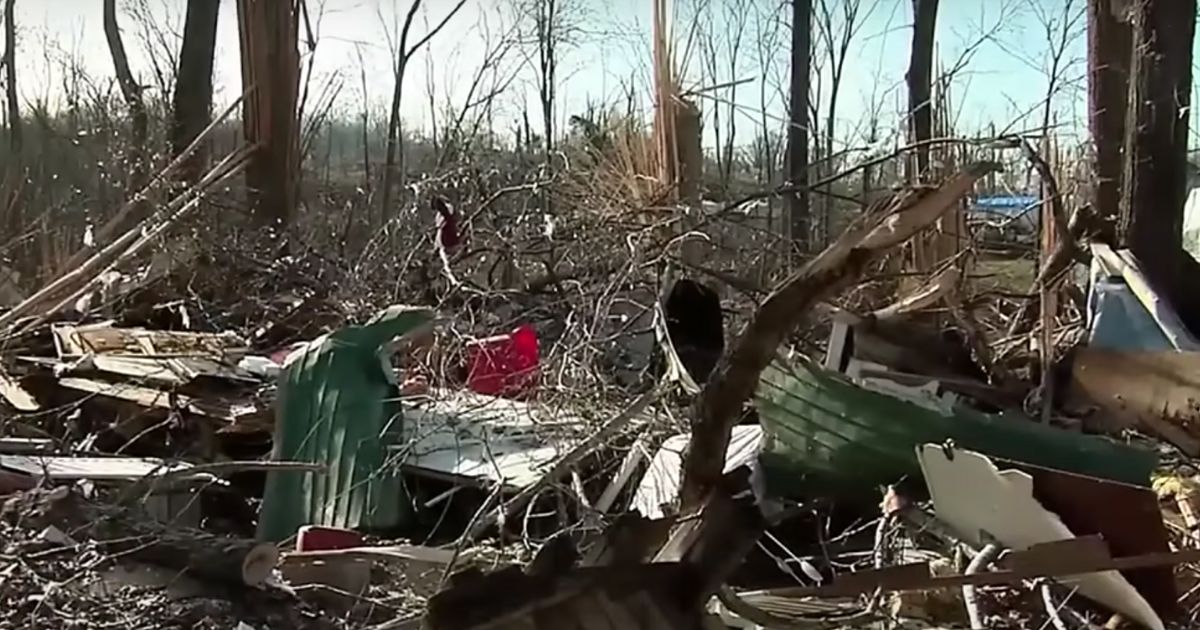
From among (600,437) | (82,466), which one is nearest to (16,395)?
(82,466)

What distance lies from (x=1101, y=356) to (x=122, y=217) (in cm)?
509

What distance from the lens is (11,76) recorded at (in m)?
13.6

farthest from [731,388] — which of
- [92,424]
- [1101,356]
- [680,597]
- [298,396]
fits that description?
[92,424]

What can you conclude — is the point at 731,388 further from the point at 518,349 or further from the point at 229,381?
the point at 229,381

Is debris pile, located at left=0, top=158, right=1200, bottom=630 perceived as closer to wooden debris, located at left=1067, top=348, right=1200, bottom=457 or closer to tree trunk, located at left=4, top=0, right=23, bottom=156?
wooden debris, located at left=1067, top=348, right=1200, bottom=457

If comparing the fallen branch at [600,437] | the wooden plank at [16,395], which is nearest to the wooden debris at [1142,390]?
the fallen branch at [600,437]

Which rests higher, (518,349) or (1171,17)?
(1171,17)

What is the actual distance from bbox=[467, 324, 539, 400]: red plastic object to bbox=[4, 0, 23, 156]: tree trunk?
32.5ft

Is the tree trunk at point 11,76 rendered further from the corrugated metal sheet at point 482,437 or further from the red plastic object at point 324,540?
the red plastic object at point 324,540

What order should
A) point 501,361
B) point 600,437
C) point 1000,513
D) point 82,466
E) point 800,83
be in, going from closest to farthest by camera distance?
point 1000,513 → point 600,437 → point 82,466 → point 501,361 → point 800,83

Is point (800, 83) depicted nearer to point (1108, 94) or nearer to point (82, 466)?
point (1108, 94)

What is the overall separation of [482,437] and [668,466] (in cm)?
94

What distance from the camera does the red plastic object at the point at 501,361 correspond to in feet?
15.5

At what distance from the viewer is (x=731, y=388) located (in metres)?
1.44
